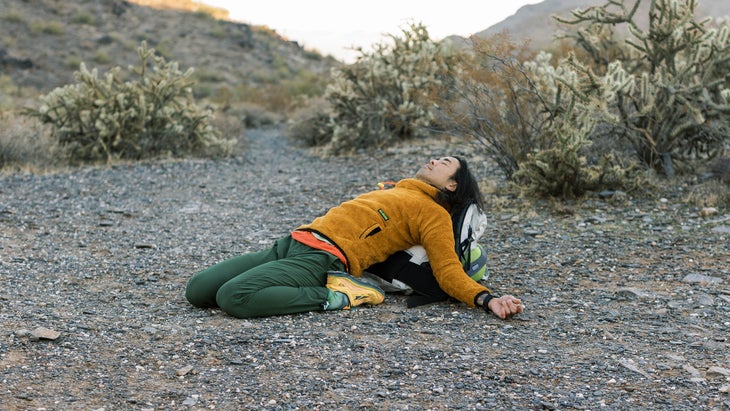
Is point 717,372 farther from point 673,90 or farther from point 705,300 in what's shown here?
point 673,90

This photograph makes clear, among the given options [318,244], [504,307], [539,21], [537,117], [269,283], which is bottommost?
[504,307]

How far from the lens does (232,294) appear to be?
3789mm

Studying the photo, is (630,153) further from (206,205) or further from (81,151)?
(81,151)

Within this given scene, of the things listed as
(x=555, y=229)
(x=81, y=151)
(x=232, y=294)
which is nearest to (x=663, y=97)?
(x=555, y=229)

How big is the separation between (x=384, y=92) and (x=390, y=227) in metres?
7.18

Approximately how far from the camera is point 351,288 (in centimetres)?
398

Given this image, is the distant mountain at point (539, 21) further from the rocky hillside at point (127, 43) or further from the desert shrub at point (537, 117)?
the rocky hillside at point (127, 43)

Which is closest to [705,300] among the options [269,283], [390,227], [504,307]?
[504,307]

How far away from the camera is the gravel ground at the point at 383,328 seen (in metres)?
2.89

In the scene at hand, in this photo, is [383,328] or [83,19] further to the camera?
[83,19]

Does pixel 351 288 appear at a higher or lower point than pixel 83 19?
lower

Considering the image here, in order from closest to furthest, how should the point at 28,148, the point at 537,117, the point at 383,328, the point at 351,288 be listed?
the point at 383,328
the point at 351,288
the point at 537,117
the point at 28,148

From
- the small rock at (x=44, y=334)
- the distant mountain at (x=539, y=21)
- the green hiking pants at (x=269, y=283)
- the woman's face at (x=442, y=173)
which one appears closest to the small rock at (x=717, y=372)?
the woman's face at (x=442, y=173)

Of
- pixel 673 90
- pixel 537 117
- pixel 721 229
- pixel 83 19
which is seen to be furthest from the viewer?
pixel 83 19
